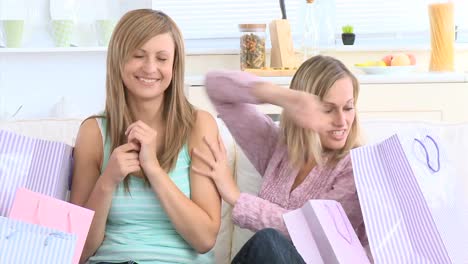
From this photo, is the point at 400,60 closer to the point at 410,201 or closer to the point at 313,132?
the point at 313,132

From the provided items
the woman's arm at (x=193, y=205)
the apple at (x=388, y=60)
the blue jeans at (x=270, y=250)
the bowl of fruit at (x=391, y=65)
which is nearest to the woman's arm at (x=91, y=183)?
the woman's arm at (x=193, y=205)

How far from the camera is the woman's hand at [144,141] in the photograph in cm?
197

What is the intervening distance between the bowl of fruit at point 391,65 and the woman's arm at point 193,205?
1612 millimetres

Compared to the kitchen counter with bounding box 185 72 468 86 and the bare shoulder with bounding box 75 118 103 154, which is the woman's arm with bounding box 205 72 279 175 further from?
A: the kitchen counter with bounding box 185 72 468 86

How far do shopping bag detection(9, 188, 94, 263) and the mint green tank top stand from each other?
0.74 ft

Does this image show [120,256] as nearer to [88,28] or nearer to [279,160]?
[279,160]

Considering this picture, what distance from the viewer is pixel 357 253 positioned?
1.83 meters

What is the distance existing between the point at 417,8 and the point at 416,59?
271 millimetres

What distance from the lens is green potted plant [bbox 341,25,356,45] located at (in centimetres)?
387

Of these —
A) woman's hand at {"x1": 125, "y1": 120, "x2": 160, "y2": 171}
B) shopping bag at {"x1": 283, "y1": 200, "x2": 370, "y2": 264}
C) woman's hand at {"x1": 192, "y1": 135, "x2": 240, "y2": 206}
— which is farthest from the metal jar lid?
shopping bag at {"x1": 283, "y1": 200, "x2": 370, "y2": 264}

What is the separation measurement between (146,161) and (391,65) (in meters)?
1.88

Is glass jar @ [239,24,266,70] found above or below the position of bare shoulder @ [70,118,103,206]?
above

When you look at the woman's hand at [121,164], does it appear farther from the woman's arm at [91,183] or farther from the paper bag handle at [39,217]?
the paper bag handle at [39,217]

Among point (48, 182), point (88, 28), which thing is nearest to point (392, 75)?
point (88, 28)
